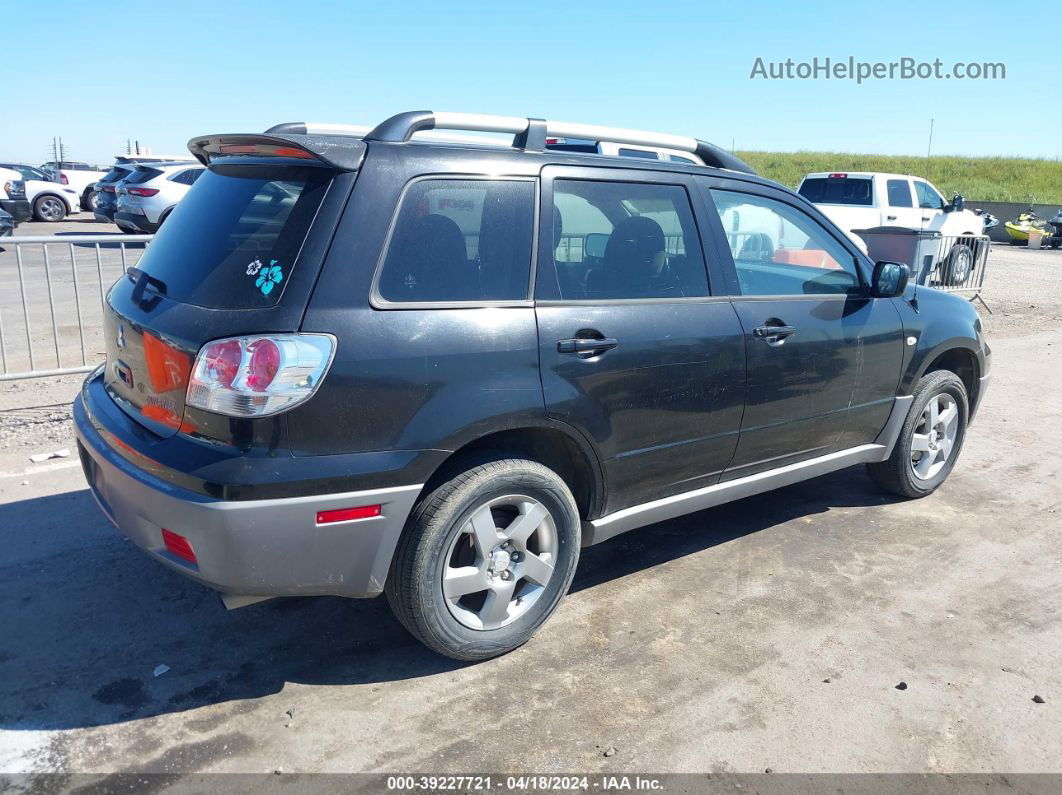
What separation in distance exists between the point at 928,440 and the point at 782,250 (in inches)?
62.9

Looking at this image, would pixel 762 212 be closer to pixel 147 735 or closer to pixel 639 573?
pixel 639 573

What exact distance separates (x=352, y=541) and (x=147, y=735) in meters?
0.93

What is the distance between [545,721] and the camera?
10.1ft

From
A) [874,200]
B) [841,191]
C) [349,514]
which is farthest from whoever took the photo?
[841,191]

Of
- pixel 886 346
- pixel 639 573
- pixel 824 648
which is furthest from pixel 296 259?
pixel 886 346

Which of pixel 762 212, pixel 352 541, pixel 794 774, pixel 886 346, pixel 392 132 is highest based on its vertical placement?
pixel 392 132

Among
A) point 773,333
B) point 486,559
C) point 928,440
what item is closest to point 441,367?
point 486,559

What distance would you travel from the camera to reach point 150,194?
1856 centimetres

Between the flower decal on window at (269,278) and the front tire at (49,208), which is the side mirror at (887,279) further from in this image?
the front tire at (49,208)

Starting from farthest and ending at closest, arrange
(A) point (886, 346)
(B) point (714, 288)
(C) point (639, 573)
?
1. (A) point (886, 346)
2. (C) point (639, 573)
3. (B) point (714, 288)

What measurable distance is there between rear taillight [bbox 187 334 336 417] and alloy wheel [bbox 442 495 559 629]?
2.68ft

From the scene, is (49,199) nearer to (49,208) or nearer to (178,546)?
(49,208)

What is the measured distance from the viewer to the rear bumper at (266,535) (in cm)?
280

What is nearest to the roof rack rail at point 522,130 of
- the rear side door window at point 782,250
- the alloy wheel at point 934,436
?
the rear side door window at point 782,250
